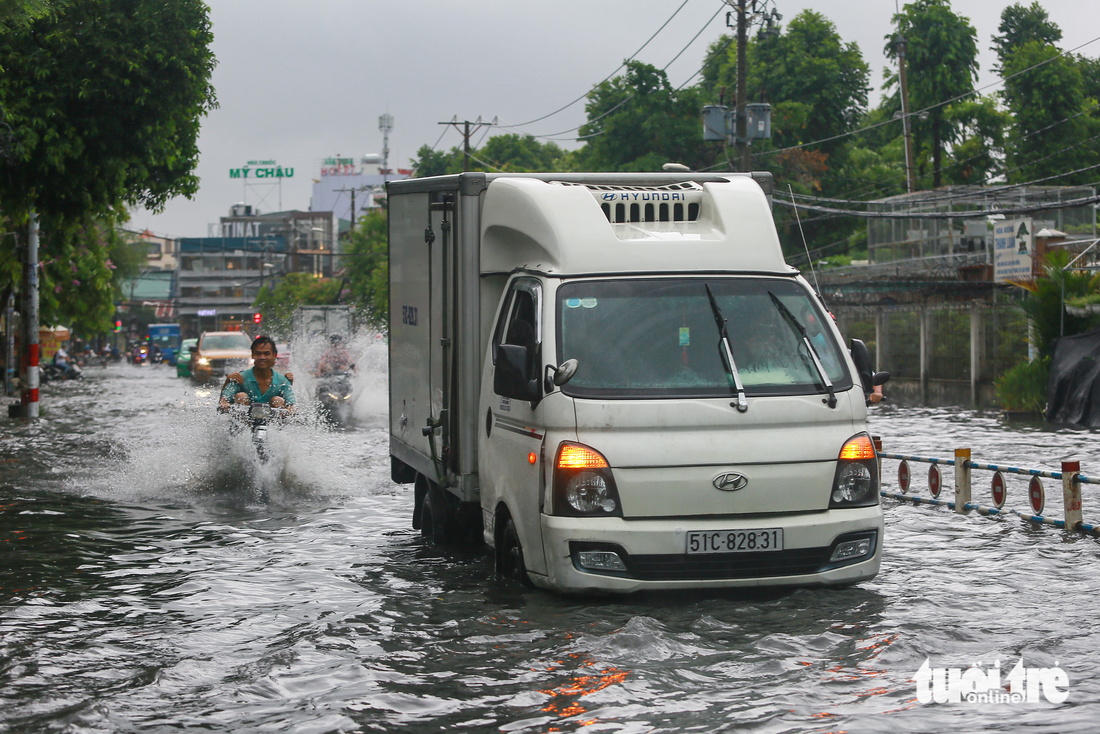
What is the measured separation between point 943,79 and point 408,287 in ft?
172

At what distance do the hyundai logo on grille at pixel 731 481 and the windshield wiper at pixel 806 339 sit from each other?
2.33 feet

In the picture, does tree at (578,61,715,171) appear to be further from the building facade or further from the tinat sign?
the tinat sign

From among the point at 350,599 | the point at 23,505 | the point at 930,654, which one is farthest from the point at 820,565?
the point at 23,505

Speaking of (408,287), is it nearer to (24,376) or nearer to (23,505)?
(23,505)

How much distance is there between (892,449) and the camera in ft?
63.2

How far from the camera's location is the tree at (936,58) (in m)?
57.3

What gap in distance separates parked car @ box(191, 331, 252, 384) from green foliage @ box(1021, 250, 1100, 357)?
74.5ft

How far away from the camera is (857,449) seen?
7.06 m

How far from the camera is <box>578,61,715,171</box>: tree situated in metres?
54.7

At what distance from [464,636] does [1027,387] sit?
820 inches

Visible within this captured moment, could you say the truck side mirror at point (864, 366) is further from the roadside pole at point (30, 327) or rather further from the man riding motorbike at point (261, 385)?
the roadside pole at point (30, 327)

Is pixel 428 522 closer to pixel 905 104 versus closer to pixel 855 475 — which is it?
→ pixel 855 475

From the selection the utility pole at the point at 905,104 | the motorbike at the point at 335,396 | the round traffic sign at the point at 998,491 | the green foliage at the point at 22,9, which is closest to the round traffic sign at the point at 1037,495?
the round traffic sign at the point at 998,491

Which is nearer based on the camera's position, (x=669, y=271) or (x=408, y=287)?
(x=669, y=271)
